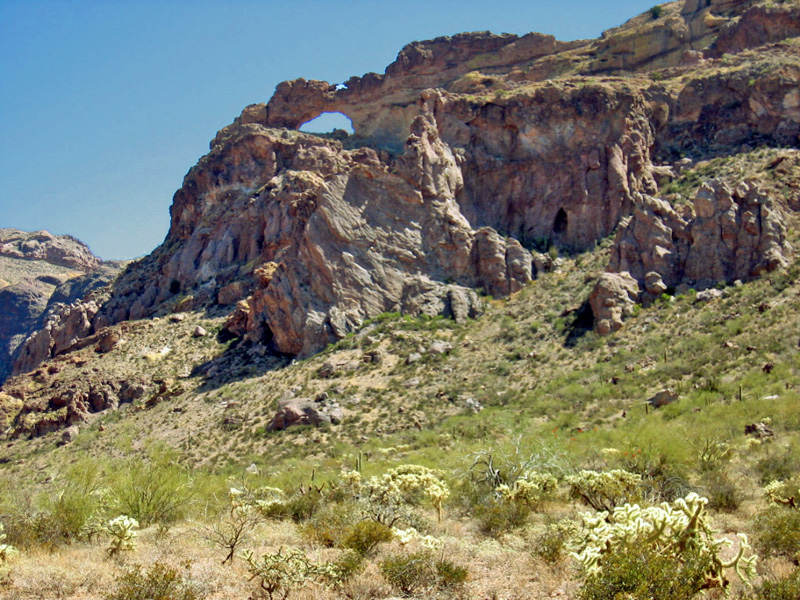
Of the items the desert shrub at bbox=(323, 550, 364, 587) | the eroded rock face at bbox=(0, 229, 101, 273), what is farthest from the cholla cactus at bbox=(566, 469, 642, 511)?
the eroded rock face at bbox=(0, 229, 101, 273)

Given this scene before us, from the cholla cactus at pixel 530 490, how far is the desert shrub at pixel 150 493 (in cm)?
779

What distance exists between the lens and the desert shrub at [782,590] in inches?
284

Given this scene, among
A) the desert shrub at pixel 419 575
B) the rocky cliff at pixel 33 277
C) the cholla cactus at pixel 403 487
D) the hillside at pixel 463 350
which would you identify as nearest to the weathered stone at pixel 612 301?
the hillside at pixel 463 350

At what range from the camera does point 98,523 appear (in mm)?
13117

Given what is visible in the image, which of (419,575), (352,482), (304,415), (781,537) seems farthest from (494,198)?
(419,575)

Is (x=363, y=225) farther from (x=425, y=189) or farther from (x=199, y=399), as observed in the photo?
(x=199, y=399)

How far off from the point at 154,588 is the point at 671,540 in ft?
22.4

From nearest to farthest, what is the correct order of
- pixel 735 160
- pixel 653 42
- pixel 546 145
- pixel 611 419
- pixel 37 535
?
pixel 37 535
pixel 611 419
pixel 735 160
pixel 546 145
pixel 653 42

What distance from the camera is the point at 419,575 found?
9594 millimetres

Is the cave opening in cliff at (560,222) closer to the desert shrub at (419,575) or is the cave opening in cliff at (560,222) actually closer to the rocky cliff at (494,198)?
the rocky cliff at (494,198)

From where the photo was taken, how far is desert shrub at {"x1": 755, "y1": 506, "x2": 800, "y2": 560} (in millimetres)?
9438

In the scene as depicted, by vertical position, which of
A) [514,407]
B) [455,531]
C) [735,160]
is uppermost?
[735,160]

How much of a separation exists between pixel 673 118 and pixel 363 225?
1119 inches

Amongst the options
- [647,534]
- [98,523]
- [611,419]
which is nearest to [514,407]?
[611,419]
